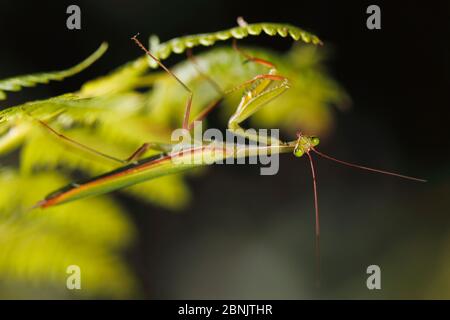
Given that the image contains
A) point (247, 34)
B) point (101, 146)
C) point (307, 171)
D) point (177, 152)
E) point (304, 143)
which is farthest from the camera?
point (307, 171)

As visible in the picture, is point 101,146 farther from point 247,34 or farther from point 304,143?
point 247,34

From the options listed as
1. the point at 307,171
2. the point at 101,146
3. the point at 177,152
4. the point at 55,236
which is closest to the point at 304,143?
the point at 177,152

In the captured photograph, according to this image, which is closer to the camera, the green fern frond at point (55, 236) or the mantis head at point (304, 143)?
the mantis head at point (304, 143)

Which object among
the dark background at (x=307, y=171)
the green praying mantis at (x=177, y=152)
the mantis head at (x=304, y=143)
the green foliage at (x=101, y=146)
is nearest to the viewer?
the green praying mantis at (x=177, y=152)

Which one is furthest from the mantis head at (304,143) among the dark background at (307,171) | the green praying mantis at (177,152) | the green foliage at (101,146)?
the dark background at (307,171)

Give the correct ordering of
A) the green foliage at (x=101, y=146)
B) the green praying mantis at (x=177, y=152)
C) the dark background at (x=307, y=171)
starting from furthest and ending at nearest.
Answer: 1. the dark background at (x=307, y=171)
2. the green foliage at (x=101, y=146)
3. the green praying mantis at (x=177, y=152)

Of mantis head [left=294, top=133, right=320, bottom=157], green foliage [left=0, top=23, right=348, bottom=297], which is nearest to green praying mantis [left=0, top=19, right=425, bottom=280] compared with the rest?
mantis head [left=294, top=133, right=320, bottom=157]

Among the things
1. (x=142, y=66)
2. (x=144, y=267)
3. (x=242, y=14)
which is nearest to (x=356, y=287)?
(x=144, y=267)

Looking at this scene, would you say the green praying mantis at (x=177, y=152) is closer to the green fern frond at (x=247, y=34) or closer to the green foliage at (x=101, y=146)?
the green fern frond at (x=247, y=34)

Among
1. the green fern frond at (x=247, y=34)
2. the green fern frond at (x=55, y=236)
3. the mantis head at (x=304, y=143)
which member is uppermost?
the green fern frond at (x=247, y=34)

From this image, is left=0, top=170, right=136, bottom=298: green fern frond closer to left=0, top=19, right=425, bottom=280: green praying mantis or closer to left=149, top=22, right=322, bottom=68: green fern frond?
left=0, top=19, right=425, bottom=280: green praying mantis
